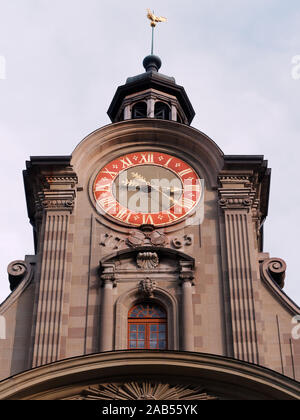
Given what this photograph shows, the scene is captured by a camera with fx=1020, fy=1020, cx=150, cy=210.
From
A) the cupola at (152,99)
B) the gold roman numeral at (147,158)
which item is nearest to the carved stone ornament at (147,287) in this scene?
the gold roman numeral at (147,158)

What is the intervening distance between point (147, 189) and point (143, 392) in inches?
368

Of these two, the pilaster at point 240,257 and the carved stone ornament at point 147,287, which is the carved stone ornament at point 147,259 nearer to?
the carved stone ornament at point 147,287

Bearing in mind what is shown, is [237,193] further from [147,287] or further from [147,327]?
[147,327]

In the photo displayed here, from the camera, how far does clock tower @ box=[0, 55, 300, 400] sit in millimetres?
26812

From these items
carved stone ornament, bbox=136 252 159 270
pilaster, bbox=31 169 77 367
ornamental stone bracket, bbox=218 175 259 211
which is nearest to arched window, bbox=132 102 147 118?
pilaster, bbox=31 169 77 367

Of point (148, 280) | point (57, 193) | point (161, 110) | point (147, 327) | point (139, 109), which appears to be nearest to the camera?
point (147, 327)

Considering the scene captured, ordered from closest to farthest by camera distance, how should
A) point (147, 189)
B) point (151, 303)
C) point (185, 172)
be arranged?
point (151, 303) < point (147, 189) < point (185, 172)

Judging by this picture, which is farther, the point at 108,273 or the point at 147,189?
the point at 147,189

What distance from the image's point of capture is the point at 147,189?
113ft

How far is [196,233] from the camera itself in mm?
32875

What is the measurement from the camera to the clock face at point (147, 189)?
33.6 m

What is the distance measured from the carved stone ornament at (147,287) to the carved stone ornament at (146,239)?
1507mm

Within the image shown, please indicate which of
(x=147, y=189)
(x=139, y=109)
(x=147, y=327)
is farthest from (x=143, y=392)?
(x=139, y=109)
